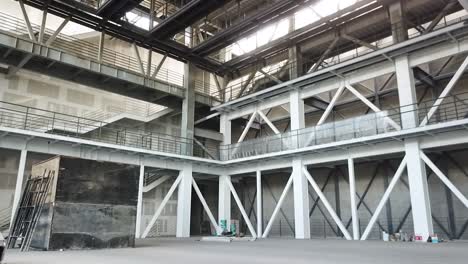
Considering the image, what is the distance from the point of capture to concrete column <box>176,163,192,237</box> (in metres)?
22.0

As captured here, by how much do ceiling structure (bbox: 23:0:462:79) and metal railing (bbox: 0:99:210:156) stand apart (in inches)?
228

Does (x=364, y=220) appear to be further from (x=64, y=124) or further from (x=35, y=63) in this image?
(x=35, y=63)

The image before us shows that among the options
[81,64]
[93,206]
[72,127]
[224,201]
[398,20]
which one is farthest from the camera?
[224,201]

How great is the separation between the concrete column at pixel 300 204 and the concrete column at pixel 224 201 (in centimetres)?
580

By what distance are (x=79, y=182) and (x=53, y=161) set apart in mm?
1107

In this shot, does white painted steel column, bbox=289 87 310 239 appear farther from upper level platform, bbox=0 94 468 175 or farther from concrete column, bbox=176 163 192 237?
concrete column, bbox=176 163 192 237

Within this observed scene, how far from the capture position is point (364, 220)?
71.7 feet

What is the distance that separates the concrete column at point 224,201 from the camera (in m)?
24.1

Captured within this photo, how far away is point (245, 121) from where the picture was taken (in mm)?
29438

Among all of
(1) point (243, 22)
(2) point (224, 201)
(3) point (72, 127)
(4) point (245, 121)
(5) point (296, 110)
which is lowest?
(2) point (224, 201)

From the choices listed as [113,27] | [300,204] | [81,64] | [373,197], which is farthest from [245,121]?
[81,64]

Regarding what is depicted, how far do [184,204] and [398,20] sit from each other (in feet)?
52.6

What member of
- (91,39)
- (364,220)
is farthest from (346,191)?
(91,39)

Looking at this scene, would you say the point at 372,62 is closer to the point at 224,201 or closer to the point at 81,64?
the point at 224,201
